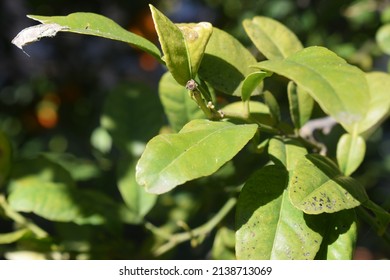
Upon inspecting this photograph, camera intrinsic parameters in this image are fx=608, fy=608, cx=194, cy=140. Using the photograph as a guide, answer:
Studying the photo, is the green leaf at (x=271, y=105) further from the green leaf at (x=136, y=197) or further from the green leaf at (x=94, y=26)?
the green leaf at (x=136, y=197)

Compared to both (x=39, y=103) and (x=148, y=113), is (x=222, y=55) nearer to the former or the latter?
(x=148, y=113)

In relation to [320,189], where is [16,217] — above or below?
below

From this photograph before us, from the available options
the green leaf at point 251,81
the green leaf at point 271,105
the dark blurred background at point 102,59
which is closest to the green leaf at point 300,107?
the green leaf at point 271,105

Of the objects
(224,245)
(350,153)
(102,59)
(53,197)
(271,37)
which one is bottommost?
(102,59)

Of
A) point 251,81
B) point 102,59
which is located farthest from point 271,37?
point 102,59

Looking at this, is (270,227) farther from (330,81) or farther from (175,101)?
(175,101)

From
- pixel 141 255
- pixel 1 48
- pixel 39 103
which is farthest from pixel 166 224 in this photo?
pixel 1 48
